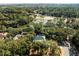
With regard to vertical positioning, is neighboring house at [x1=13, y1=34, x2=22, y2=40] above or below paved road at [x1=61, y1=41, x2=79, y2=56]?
above

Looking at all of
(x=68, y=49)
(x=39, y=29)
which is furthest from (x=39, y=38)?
(x=68, y=49)

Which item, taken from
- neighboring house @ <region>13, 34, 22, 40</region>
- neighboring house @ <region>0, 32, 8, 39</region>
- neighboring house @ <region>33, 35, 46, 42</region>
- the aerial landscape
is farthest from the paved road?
neighboring house @ <region>0, 32, 8, 39</region>

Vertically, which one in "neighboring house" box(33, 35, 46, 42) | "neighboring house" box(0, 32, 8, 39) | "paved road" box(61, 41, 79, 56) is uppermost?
"neighboring house" box(0, 32, 8, 39)

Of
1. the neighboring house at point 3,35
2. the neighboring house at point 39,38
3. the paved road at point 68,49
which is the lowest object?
the paved road at point 68,49

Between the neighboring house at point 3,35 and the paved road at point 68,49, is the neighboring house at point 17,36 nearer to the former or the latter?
the neighboring house at point 3,35

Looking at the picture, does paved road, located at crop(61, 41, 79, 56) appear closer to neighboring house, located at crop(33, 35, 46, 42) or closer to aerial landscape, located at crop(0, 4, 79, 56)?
aerial landscape, located at crop(0, 4, 79, 56)

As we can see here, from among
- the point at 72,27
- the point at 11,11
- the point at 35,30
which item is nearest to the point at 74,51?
the point at 72,27

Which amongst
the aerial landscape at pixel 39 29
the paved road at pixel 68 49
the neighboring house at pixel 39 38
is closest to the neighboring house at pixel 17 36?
the aerial landscape at pixel 39 29

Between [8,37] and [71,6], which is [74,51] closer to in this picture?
[71,6]
